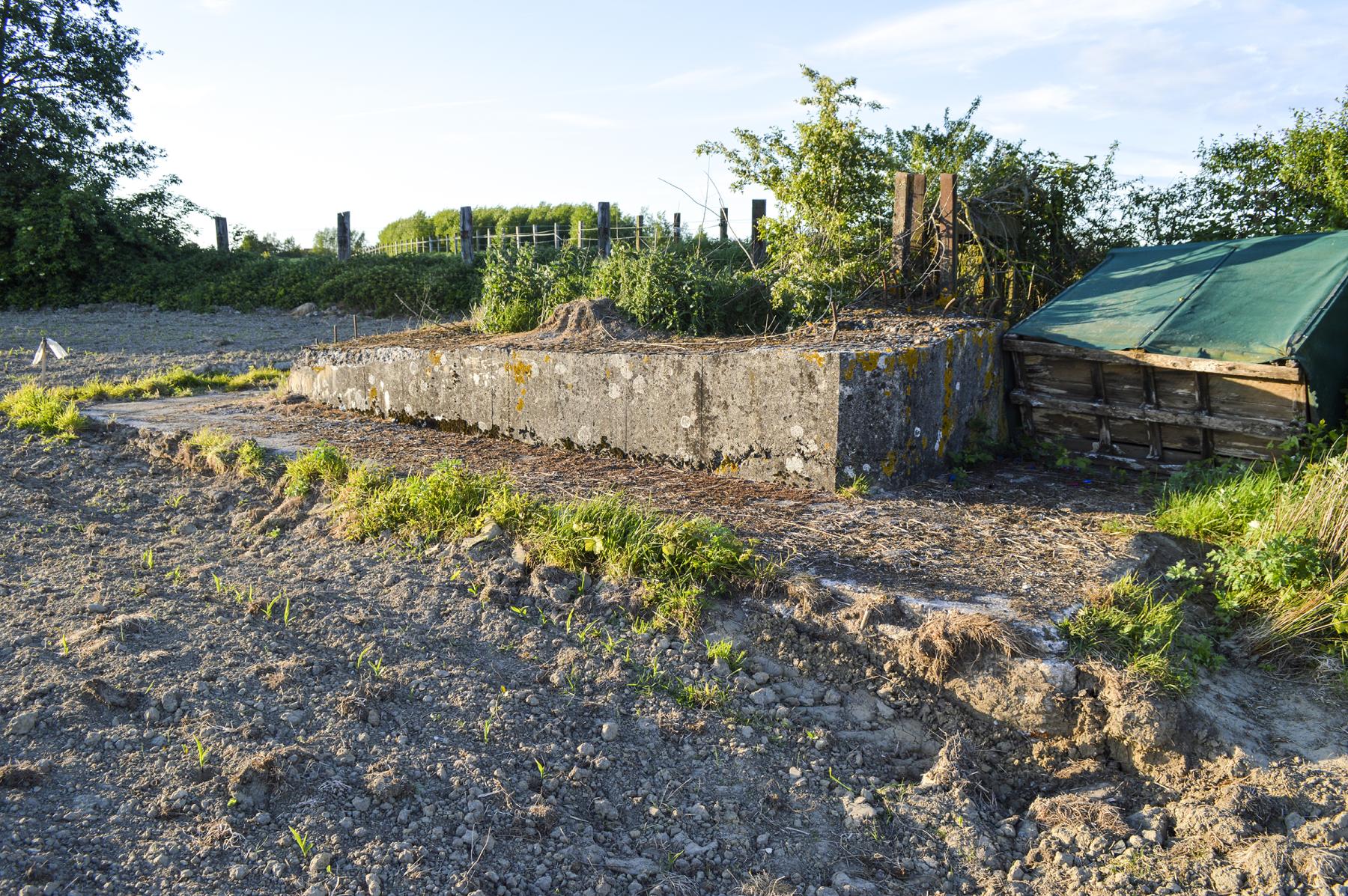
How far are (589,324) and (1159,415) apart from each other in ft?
14.2

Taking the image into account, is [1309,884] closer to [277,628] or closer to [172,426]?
[277,628]

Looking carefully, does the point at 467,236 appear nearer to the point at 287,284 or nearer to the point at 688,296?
the point at 287,284

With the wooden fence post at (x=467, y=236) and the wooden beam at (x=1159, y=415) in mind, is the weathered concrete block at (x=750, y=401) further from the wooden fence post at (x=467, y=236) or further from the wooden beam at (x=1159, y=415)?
the wooden fence post at (x=467, y=236)

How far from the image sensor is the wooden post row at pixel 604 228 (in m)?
19.2

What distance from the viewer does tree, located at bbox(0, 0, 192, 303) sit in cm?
1928

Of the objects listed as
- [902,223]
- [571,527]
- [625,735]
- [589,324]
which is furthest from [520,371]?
[625,735]

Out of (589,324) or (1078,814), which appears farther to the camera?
(589,324)

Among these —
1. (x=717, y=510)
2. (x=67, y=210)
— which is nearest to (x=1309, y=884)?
(x=717, y=510)

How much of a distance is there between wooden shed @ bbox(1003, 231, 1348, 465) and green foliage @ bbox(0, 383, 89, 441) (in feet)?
24.6

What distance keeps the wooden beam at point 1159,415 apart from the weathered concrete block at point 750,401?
26cm

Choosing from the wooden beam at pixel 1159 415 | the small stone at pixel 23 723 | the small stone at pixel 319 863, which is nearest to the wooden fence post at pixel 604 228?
the wooden beam at pixel 1159 415

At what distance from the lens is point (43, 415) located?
7.81 metres

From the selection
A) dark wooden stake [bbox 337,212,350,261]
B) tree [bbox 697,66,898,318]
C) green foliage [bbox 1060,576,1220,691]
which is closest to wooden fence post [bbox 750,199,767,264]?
tree [bbox 697,66,898,318]

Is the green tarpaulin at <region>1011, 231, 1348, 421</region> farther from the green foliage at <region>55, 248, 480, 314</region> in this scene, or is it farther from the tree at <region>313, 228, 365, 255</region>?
the tree at <region>313, 228, 365, 255</region>
